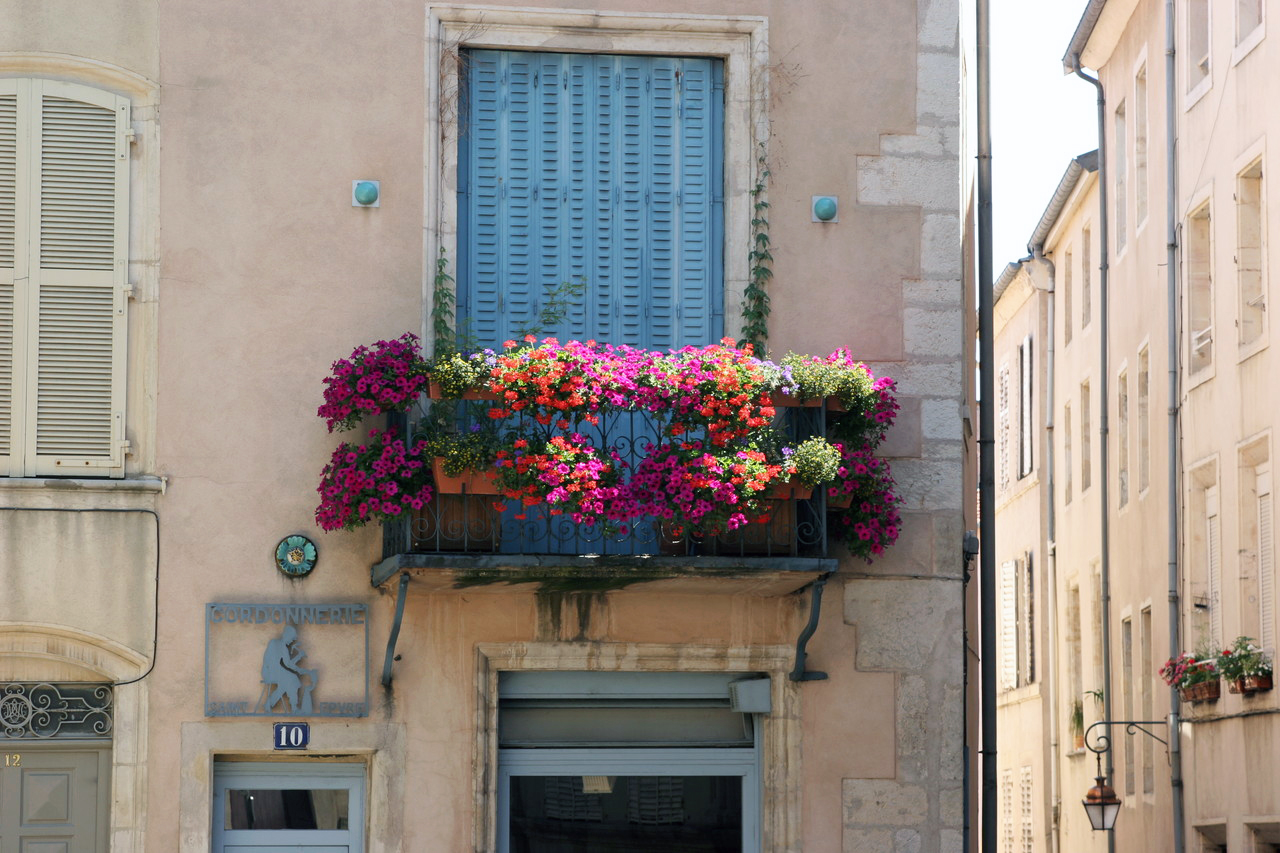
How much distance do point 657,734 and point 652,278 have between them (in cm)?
233

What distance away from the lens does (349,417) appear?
32.8 feet

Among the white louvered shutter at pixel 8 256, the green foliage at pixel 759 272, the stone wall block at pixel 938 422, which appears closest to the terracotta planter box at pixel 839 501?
the stone wall block at pixel 938 422

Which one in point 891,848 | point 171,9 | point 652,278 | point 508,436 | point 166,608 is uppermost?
point 171,9

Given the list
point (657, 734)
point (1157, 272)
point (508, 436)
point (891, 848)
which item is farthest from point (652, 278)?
point (1157, 272)

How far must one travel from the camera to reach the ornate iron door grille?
403 inches

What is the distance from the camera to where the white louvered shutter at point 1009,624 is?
28.6m

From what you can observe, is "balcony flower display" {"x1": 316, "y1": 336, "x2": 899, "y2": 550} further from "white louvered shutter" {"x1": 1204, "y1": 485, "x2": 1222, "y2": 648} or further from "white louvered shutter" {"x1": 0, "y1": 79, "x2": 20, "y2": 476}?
"white louvered shutter" {"x1": 1204, "y1": 485, "x2": 1222, "y2": 648}

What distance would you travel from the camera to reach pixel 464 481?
9586mm

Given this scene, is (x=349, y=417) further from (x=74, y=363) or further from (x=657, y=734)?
(x=657, y=734)

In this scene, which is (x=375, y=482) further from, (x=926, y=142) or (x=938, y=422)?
(x=926, y=142)

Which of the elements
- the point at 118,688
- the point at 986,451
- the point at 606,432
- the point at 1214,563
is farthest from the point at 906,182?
the point at 1214,563

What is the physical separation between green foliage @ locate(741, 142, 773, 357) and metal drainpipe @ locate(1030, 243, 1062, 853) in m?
15.5

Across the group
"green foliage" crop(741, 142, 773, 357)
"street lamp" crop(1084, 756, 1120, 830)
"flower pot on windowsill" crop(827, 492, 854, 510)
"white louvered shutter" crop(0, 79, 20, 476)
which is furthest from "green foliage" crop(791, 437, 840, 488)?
"street lamp" crop(1084, 756, 1120, 830)

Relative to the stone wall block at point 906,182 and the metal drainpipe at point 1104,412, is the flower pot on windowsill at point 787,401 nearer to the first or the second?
the stone wall block at point 906,182
